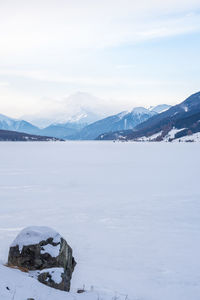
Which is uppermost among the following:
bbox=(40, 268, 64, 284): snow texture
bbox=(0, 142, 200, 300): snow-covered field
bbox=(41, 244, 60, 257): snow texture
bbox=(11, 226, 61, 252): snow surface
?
bbox=(11, 226, 61, 252): snow surface

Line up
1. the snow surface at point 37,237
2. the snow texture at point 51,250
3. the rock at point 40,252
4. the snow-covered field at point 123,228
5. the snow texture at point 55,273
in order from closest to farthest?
the snow texture at point 55,273
the rock at point 40,252
the snow texture at point 51,250
the snow surface at point 37,237
the snow-covered field at point 123,228

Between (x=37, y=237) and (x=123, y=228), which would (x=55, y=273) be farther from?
(x=123, y=228)

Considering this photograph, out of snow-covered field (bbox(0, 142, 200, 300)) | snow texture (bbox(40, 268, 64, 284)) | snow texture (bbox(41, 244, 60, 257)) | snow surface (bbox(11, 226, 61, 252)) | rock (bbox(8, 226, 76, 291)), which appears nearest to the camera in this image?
snow texture (bbox(40, 268, 64, 284))

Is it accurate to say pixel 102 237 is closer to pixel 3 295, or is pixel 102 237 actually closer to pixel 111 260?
pixel 111 260

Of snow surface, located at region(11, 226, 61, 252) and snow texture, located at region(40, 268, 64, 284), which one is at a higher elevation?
snow surface, located at region(11, 226, 61, 252)

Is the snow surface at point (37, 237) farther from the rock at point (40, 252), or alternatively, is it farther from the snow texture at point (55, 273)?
the snow texture at point (55, 273)

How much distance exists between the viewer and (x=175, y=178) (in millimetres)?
45844

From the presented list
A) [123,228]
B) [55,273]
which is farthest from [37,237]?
[123,228]

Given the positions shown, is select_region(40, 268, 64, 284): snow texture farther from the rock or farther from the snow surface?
the snow surface

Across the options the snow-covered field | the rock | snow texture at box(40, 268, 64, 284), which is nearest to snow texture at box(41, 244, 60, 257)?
the rock

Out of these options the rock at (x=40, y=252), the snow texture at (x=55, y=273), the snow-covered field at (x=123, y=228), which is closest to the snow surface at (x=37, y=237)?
the rock at (x=40, y=252)

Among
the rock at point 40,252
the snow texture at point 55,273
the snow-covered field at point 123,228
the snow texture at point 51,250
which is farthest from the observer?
the snow-covered field at point 123,228

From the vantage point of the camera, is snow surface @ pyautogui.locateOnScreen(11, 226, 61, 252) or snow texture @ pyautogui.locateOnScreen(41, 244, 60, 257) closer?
snow texture @ pyautogui.locateOnScreen(41, 244, 60, 257)

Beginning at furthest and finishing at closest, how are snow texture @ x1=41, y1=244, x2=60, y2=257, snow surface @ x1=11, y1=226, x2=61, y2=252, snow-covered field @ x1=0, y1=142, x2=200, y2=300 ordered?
snow-covered field @ x1=0, y1=142, x2=200, y2=300 → snow surface @ x1=11, y1=226, x2=61, y2=252 → snow texture @ x1=41, y1=244, x2=60, y2=257
